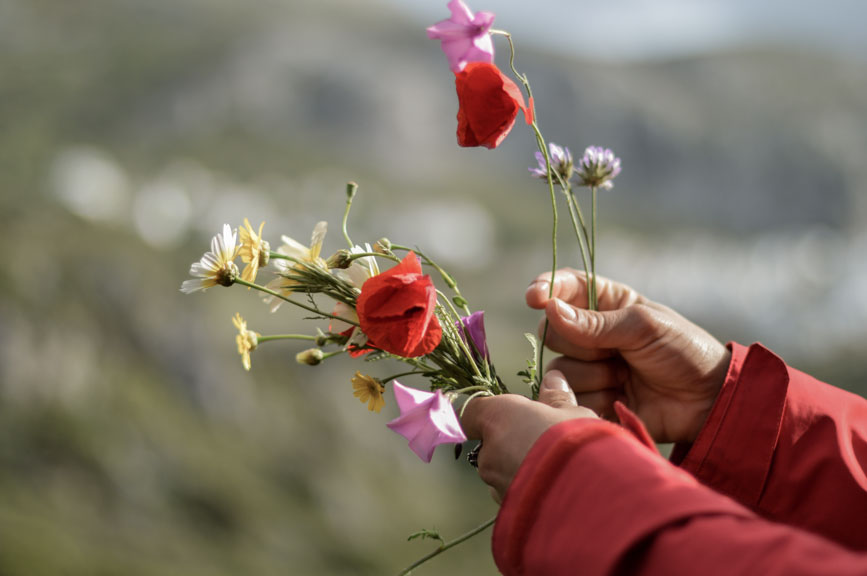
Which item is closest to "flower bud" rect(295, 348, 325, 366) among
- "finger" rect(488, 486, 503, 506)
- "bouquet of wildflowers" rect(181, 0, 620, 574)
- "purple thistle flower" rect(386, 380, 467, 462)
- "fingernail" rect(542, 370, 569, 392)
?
"bouquet of wildflowers" rect(181, 0, 620, 574)

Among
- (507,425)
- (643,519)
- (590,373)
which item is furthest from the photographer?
(590,373)

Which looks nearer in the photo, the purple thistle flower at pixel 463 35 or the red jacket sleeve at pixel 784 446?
the purple thistle flower at pixel 463 35

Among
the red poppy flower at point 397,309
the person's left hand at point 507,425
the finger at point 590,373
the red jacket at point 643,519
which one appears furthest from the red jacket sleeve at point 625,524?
the finger at point 590,373

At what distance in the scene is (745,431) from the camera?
165 centimetres

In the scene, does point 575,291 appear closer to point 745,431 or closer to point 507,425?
point 745,431

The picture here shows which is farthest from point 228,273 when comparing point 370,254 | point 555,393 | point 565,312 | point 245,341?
point 565,312

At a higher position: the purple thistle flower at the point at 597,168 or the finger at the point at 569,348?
the purple thistle flower at the point at 597,168

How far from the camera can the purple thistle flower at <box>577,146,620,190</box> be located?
1.80 metres

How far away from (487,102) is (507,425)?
0.66 m

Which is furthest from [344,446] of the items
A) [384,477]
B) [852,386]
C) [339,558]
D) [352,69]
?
[352,69]

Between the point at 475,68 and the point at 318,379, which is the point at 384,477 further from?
the point at 475,68

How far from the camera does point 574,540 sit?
0.99 metres

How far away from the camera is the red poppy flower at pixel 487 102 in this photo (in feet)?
4.72

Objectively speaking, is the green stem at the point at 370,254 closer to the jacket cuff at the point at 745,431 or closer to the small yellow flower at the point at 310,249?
the small yellow flower at the point at 310,249
